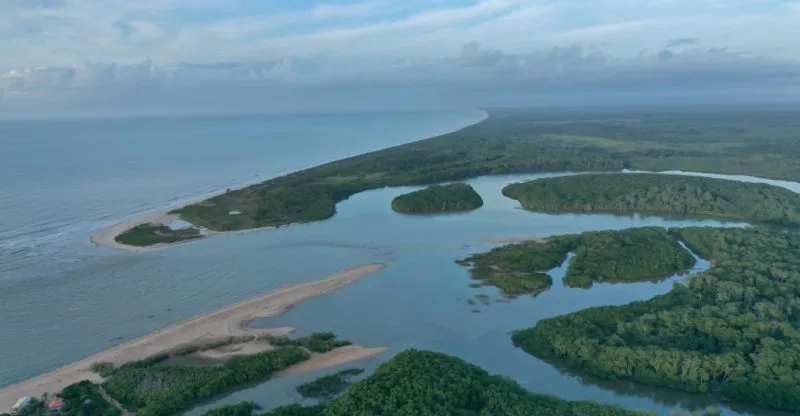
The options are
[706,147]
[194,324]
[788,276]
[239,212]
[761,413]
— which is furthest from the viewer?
[706,147]

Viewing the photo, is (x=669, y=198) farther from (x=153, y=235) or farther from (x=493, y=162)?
(x=153, y=235)

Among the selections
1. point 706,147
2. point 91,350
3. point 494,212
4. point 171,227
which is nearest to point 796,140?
point 706,147

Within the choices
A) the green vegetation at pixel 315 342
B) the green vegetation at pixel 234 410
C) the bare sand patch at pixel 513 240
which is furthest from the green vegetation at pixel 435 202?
the green vegetation at pixel 234 410

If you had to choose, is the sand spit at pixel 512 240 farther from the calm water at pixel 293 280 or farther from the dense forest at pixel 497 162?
the dense forest at pixel 497 162

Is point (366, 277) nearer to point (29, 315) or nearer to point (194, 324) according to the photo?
point (194, 324)

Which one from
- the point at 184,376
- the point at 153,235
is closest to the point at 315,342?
the point at 184,376

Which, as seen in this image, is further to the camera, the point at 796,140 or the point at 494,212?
the point at 796,140
